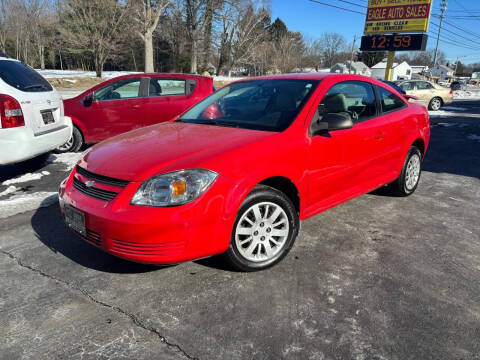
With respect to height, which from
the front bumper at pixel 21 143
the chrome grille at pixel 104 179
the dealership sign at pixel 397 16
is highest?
the dealership sign at pixel 397 16

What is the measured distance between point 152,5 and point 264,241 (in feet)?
100

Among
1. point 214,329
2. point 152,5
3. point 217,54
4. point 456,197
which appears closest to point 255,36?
point 217,54

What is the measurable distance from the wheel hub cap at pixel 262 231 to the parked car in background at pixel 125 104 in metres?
4.63

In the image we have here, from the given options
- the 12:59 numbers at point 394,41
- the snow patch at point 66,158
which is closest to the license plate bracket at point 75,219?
the snow patch at point 66,158

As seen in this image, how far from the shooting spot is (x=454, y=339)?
84.9 inches

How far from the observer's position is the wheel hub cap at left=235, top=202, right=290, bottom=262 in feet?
8.86

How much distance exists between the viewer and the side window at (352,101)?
342 centimetres

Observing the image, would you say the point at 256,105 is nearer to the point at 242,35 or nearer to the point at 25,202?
the point at 25,202

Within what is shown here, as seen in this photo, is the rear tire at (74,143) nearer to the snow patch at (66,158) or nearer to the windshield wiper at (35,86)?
the snow patch at (66,158)

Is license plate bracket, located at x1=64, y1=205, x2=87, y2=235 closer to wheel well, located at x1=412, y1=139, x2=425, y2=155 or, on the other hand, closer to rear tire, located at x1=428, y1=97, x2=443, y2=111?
wheel well, located at x1=412, y1=139, x2=425, y2=155

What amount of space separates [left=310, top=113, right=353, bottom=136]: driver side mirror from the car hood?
0.45 metres

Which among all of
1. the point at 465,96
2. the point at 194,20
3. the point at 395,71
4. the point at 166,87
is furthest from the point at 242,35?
the point at 395,71

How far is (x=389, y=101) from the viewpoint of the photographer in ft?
13.8

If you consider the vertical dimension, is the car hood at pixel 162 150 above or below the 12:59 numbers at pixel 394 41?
below
